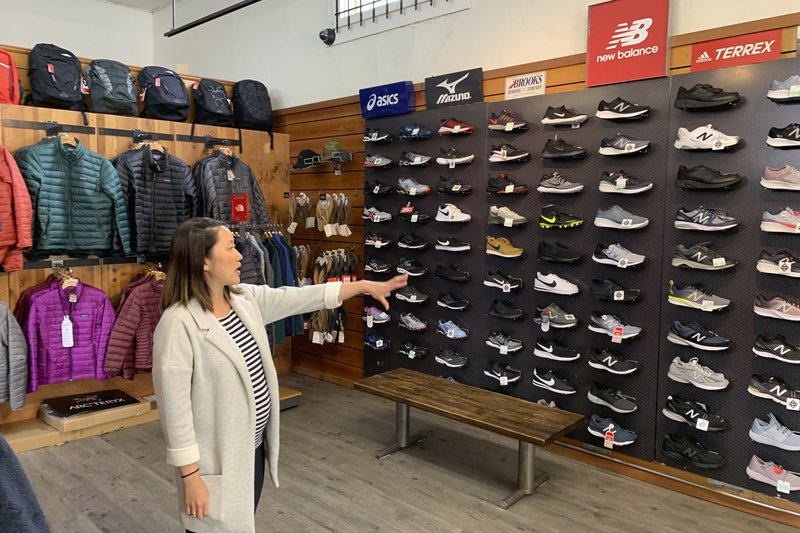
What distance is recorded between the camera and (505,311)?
415 cm

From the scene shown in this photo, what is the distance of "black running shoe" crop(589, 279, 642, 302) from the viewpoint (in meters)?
3.57

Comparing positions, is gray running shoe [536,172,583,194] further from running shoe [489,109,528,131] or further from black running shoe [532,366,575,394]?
black running shoe [532,366,575,394]

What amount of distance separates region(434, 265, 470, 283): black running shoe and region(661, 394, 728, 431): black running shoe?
1.66 m

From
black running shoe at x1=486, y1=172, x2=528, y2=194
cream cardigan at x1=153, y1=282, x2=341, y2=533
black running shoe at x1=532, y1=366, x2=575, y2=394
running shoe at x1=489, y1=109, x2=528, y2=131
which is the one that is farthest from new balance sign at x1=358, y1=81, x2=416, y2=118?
cream cardigan at x1=153, y1=282, x2=341, y2=533

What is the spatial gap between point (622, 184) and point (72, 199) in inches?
154

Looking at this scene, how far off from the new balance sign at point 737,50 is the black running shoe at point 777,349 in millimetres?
1531

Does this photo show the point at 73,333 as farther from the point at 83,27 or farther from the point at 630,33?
the point at 83,27

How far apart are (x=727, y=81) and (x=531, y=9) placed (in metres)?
1.52

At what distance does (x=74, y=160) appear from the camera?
425 cm

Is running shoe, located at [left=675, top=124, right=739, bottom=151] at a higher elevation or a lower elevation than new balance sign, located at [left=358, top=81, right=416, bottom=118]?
lower

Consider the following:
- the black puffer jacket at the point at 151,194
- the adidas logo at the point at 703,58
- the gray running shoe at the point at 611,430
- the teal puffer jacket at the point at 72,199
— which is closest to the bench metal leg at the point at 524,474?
the gray running shoe at the point at 611,430

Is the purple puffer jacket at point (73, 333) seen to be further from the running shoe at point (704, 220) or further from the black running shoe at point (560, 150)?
the running shoe at point (704, 220)

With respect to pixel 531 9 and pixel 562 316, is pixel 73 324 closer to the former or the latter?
pixel 562 316

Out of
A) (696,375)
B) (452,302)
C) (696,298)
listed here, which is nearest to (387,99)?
(452,302)
